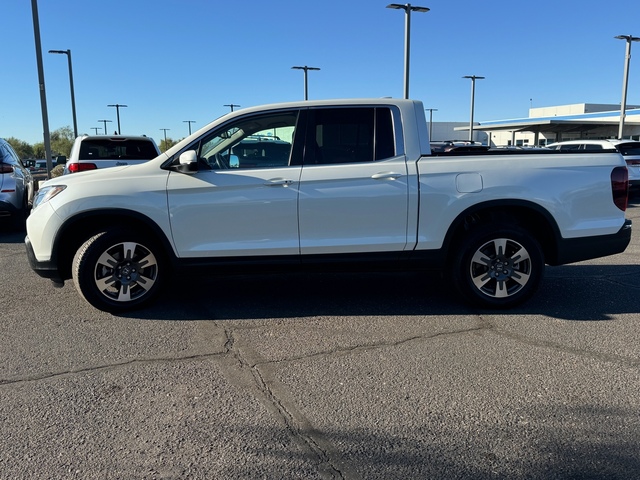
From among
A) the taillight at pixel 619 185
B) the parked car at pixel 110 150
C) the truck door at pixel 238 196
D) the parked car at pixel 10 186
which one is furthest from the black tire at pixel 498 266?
the parked car at pixel 10 186

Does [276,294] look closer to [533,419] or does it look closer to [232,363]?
[232,363]

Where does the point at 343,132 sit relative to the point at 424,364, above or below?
above

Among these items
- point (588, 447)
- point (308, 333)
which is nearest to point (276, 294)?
point (308, 333)

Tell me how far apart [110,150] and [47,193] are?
5388 mm

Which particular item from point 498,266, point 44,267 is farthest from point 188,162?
point 498,266

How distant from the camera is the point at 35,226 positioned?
471 cm

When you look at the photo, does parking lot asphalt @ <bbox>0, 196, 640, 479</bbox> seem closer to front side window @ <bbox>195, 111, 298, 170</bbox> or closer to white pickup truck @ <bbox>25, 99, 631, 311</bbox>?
white pickup truck @ <bbox>25, 99, 631, 311</bbox>

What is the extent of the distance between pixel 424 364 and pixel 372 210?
152 centimetres

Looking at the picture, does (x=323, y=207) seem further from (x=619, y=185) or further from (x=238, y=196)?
(x=619, y=185)

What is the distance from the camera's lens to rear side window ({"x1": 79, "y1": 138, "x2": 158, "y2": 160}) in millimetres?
9664

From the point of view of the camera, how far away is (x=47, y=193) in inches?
188

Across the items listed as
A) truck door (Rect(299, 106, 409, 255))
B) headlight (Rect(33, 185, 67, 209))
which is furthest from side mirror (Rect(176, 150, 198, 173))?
headlight (Rect(33, 185, 67, 209))

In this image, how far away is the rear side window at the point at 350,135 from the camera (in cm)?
477

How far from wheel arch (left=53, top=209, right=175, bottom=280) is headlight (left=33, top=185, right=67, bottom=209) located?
323 millimetres
